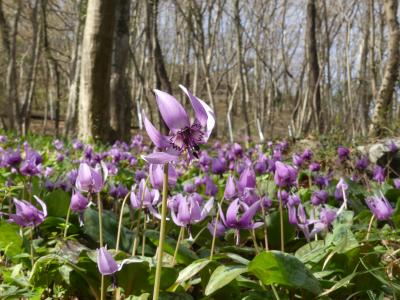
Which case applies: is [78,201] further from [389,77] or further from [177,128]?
[389,77]

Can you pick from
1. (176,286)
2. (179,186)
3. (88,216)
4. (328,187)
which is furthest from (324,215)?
(179,186)

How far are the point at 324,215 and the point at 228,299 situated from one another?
2.19 ft

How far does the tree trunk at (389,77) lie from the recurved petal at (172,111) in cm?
690

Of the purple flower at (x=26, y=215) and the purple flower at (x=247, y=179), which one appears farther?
the purple flower at (x=247, y=179)

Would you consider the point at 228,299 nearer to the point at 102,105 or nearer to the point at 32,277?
the point at 32,277

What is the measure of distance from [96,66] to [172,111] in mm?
6307

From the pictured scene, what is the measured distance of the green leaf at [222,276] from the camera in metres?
1.46

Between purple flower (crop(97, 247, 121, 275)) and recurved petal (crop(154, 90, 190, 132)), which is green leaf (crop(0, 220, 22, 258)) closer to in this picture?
purple flower (crop(97, 247, 121, 275))

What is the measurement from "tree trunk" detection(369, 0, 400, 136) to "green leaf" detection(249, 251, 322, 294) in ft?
21.2

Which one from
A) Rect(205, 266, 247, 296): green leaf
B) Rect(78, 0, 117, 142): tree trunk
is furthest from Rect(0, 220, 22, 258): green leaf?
Rect(78, 0, 117, 142): tree trunk

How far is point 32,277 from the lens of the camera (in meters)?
1.63

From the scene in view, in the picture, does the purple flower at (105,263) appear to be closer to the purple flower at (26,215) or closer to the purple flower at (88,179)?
the purple flower at (88,179)

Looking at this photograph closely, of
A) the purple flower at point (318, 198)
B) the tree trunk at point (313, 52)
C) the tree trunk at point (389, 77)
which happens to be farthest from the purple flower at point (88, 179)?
the tree trunk at point (313, 52)

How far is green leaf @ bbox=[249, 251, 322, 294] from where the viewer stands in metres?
1.43
